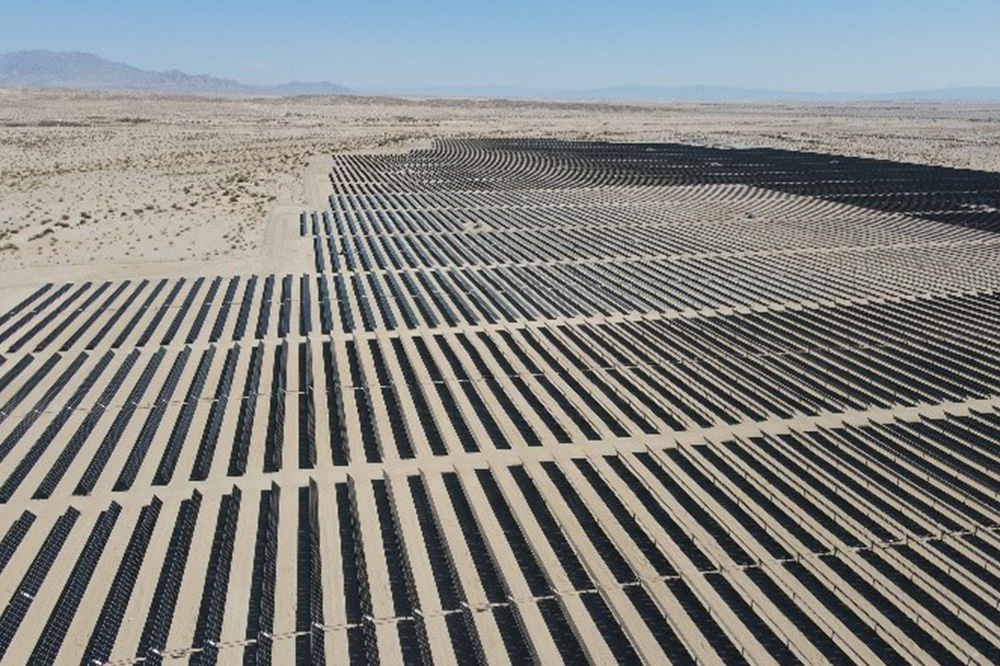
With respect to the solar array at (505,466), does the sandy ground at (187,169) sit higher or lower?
higher

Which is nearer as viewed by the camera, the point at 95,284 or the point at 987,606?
the point at 987,606

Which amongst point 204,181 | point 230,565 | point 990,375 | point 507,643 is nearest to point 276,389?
point 230,565

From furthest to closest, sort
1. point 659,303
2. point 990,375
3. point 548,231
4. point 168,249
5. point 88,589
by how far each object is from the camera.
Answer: point 548,231 < point 168,249 < point 659,303 < point 990,375 < point 88,589

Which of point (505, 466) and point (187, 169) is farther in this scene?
point (187, 169)

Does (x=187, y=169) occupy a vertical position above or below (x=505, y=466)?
above

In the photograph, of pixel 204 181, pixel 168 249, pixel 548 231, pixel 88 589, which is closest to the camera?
pixel 88 589

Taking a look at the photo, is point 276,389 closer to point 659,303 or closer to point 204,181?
point 659,303

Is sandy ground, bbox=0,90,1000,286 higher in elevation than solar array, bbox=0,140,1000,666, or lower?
higher

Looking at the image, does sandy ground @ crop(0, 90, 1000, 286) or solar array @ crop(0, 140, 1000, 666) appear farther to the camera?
sandy ground @ crop(0, 90, 1000, 286)
